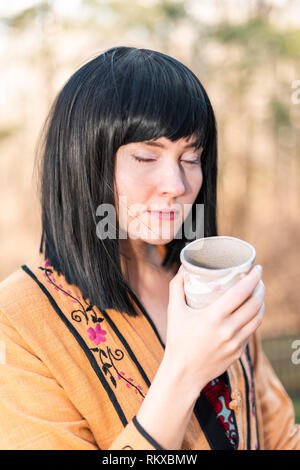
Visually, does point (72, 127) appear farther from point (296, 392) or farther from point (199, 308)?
point (296, 392)

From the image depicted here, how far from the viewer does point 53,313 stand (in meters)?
1.26

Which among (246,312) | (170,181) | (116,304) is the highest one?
(170,181)

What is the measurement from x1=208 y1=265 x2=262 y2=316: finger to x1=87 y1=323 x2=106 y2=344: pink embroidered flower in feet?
1.47

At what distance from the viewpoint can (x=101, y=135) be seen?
122 cm

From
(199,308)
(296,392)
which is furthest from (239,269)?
(296,392)

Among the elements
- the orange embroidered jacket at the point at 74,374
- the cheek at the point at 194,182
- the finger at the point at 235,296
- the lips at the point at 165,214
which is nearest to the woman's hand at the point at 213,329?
the finger at the point at 235,296

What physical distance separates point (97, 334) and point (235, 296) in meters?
0.51

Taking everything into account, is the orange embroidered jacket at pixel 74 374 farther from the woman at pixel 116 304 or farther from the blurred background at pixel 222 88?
the blurred background at pixel 222 88

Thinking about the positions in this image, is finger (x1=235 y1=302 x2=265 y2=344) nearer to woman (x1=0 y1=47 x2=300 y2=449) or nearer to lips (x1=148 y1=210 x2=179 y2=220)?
woman (x1=0 y1=47 x2=300 y2=449)

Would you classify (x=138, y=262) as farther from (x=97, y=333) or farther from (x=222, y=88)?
(x=222, y=88)

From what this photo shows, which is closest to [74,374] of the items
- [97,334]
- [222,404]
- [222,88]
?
[97,334]

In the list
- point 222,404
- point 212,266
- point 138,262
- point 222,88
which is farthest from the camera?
point 222,88

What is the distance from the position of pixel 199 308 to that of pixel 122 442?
37cm

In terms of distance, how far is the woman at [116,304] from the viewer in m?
1.00
